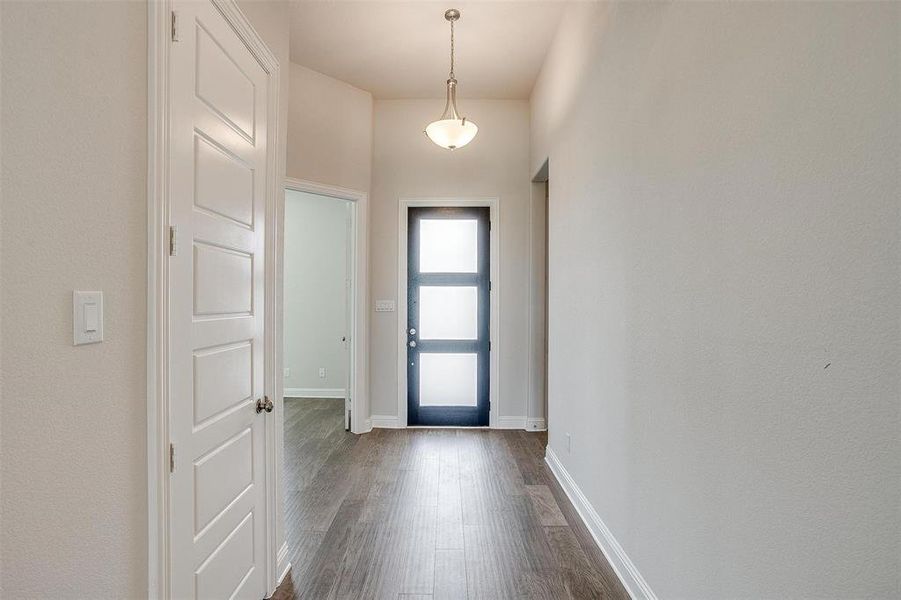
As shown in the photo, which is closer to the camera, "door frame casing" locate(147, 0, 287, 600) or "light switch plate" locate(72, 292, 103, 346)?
"light switch plate" locate(72, 292, 103, 346)

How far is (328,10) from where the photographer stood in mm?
3064

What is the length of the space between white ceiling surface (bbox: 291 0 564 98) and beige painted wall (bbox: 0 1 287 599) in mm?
2356

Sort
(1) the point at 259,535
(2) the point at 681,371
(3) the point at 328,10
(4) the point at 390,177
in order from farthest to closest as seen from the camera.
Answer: (4) the point at 390,177 → (3) the point at 328,10 → (1) the point at 259,535 → (2) the point at 681,371

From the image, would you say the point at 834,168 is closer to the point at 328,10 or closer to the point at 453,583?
the point at 453,583

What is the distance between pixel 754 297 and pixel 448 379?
139 inches

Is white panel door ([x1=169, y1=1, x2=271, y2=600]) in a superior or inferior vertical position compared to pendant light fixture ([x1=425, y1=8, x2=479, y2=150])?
inferior

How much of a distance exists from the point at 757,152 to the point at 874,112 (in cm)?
32

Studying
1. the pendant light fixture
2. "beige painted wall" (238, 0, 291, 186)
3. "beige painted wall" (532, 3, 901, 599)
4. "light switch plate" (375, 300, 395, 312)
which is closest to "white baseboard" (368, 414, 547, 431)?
"light switch plate" (375, 300, 395, 312)

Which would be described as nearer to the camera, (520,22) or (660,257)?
(660,257)

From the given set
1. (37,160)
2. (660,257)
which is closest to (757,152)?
(660,257)

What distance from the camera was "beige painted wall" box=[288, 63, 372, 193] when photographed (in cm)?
377

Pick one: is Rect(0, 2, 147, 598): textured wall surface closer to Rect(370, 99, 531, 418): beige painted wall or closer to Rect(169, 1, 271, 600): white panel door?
Rect(169, 1, 271, 600): white panel door

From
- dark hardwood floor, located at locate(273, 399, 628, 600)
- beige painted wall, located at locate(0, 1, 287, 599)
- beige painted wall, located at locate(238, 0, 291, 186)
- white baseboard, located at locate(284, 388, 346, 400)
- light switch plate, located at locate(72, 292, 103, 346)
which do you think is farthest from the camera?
white baseboard, located at locate(284, 388, 346, 400)

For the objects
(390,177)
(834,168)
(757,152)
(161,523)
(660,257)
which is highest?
(390,177)
